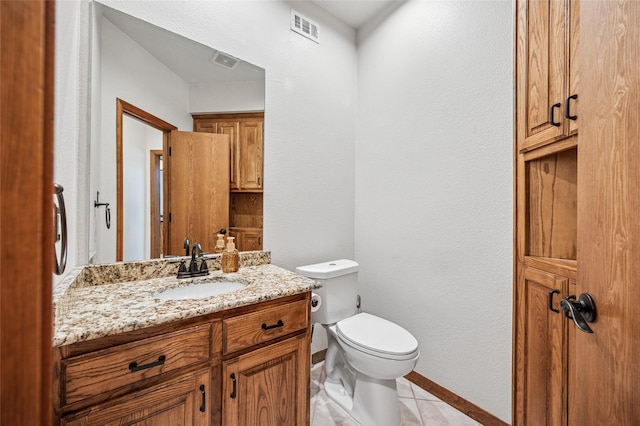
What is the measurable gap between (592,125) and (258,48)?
172 centimetres

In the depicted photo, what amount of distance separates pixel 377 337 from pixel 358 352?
145 mm

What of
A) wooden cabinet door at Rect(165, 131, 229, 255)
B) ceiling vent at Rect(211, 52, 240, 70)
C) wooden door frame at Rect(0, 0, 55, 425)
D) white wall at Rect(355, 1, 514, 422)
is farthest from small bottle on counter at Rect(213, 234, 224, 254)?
wooden door frame at Rect(0, 0, 55, 425)

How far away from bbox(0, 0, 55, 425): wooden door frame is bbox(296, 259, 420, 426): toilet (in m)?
1.31

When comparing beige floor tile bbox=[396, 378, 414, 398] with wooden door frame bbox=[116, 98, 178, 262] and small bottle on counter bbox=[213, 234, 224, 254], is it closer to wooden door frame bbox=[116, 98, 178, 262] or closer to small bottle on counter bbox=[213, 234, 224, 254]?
small bottle on counter bbox=[213, 234, 224, 254]

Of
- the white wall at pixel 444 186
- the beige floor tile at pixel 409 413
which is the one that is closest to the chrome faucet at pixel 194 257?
the white wall at pixel 444 186

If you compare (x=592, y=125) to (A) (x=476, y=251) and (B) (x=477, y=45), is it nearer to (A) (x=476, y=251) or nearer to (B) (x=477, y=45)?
(A) (x=476, y=251)

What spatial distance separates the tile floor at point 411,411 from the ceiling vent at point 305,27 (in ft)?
8.04

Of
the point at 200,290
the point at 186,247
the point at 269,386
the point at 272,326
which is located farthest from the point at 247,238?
the point at 269,386

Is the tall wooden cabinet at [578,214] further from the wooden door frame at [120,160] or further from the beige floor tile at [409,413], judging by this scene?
the wooden door frame at [120,160]

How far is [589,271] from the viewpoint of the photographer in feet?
2.25

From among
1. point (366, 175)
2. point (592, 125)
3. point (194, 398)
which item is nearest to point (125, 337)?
point (194, 398)

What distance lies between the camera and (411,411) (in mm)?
1588

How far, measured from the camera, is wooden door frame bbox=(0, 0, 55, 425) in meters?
0.29

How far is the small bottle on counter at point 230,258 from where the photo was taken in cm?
148
